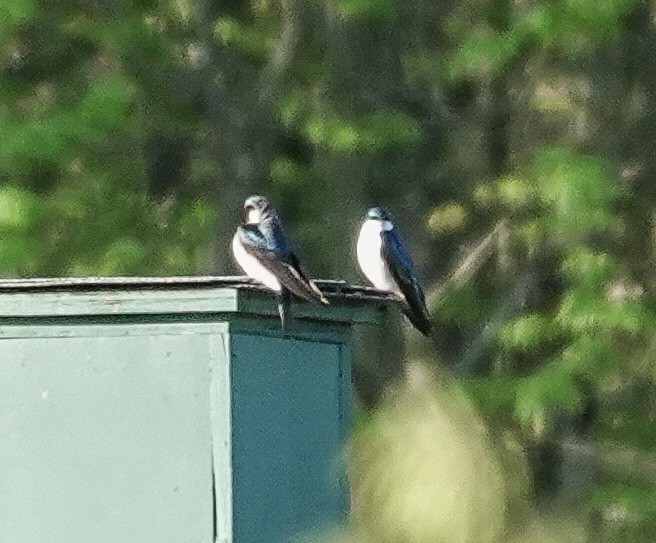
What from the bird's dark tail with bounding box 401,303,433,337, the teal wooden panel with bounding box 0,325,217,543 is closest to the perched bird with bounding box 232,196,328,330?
the teal wooden panel with bounding box 0,325,217,543

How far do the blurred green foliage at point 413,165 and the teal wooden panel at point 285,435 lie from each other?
3478 millimetres

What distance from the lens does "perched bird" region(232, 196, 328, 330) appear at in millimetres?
4934

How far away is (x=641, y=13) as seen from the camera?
31.8 feet

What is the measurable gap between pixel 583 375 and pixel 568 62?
1.71 m

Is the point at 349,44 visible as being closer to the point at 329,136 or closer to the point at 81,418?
the point at 329,136

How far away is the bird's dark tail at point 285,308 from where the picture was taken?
15.9 ft

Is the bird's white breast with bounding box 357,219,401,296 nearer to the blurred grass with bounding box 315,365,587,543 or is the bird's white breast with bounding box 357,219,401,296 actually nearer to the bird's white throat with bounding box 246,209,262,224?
the bird's white throat with bounding box 246,209,262,224

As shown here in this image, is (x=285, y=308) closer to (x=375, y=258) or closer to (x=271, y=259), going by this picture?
(x=271, y=259)

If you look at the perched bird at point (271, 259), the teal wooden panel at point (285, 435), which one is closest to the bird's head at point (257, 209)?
the perched bird at point (271, 259)

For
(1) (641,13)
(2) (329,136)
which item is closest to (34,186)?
(2) (329,136)

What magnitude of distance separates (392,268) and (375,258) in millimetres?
105

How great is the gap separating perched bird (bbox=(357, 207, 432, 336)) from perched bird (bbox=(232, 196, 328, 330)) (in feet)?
3.13

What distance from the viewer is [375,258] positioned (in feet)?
25.2

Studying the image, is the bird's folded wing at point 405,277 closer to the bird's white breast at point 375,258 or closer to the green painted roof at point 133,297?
the bird's white breast at point 375,258
